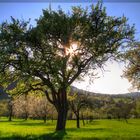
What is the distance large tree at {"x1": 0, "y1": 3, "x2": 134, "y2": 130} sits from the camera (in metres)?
34.5

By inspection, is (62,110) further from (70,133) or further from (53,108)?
(53,108)

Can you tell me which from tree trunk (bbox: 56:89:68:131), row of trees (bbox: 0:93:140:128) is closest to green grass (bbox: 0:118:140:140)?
tree trunk (bbox: 56:89:68:131)

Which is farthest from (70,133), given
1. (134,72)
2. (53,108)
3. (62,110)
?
(53,108)

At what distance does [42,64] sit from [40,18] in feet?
17.9

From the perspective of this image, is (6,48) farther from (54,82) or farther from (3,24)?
(54,82)

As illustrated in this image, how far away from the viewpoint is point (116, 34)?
123ft

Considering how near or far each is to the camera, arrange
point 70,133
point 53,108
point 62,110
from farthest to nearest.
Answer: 1. point 53,108
2. point 62,110
3. point 70,133

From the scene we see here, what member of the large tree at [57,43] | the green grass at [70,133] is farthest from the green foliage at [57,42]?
the green grass at [70,133]

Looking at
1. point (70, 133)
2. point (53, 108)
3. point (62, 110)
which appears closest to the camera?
point (70, 133)

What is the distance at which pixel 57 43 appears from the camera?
36.1 meters

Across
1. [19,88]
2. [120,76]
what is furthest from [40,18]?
[120,76]

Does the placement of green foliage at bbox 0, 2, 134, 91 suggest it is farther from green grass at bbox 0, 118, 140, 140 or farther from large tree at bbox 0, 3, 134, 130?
green grass at bbox 0, 118, 140, 140

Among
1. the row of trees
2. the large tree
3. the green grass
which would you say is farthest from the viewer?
the row of trees

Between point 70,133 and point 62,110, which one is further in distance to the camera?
point 62,110
